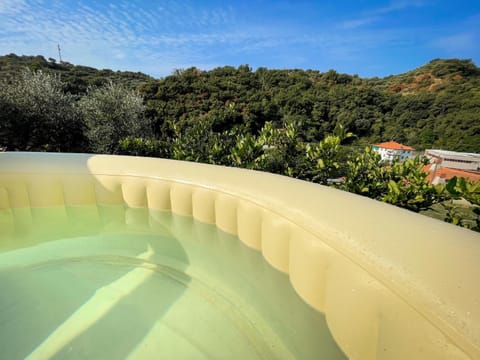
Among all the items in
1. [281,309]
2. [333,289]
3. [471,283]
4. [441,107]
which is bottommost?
[281,309]

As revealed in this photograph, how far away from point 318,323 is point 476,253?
0.75 m

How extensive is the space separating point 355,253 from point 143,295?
1.49 m

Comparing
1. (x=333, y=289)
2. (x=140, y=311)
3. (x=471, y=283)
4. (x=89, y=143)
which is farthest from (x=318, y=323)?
(x=89, y=143)

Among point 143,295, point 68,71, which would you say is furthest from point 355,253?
point 68,71

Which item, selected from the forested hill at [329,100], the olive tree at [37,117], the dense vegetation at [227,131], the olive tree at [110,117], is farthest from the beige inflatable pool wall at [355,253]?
the forested hill at [329,100]

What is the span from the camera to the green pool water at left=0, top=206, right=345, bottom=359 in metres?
1.36

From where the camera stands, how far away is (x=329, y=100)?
31.8 m

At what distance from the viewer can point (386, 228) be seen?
1.10m

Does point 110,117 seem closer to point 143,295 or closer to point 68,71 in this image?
point 143,295

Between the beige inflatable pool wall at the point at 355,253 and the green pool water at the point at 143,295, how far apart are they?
0.16 metres

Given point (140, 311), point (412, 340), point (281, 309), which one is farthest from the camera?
point (140, 311)

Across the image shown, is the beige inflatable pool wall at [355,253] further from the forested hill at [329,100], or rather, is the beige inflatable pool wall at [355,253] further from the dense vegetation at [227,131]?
the forested hill at [329,100]

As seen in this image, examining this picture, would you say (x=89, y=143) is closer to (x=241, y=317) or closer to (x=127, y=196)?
(x=127, y=196)

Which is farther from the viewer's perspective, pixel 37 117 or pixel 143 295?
pixel 37 117
